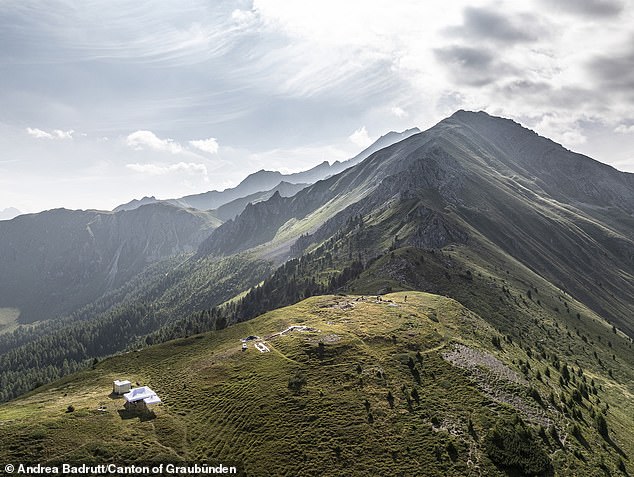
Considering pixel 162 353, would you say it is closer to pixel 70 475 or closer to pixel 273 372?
pixel 273 372

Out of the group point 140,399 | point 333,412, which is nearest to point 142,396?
point 140,399

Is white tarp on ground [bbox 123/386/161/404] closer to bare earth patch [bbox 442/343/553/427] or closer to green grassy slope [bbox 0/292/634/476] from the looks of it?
green grassy slope [bbox 0/292/634/476]

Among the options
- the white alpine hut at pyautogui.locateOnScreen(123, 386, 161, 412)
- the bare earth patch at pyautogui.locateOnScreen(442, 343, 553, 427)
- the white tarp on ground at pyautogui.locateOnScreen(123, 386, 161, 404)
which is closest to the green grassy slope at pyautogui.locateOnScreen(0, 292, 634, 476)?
the bare earth patch at pyautogui.locateOnScreen(442, 343, 553, 427)

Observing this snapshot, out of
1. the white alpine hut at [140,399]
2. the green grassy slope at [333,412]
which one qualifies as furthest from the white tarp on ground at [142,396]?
the green grassy slope at [333,412]

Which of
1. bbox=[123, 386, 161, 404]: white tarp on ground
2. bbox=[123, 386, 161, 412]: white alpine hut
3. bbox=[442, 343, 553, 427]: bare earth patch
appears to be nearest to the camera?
bbox=[123, 386, 161, 412]: white alpine hut

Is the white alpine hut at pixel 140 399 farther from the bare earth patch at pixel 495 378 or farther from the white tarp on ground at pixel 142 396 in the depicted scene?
the bare earth patch at pixel 495 378

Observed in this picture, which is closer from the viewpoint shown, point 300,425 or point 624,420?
point 300,425

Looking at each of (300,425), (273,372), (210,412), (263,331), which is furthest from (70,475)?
(263,331)
